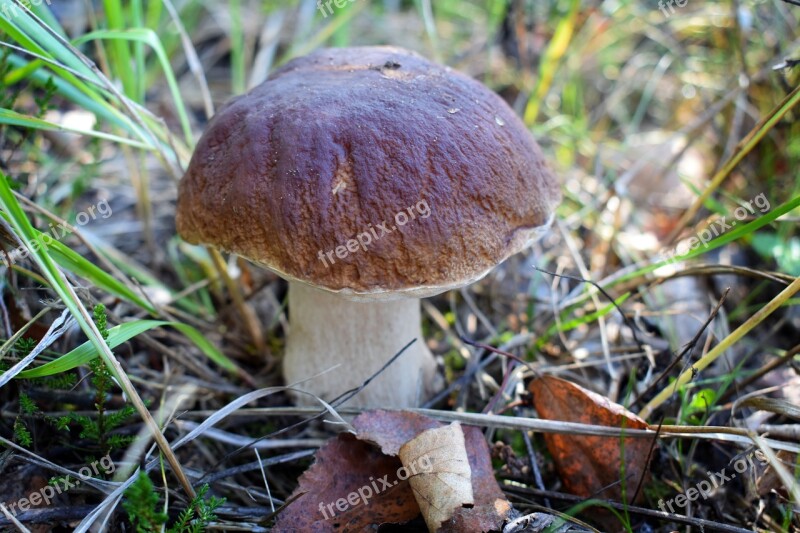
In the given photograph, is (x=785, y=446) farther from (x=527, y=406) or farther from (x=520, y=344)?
(x=520, y=344)

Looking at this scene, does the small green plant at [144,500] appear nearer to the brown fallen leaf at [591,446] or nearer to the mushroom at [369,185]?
the mushroom at [369,185]

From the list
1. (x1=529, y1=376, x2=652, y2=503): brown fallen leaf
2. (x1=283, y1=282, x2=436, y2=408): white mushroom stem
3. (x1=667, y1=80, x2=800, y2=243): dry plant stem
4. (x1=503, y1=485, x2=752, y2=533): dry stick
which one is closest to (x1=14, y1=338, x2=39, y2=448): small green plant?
(x1=283, y1=282, x2=436, y2=408): white mushroom stem

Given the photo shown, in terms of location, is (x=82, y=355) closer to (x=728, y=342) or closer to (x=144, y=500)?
(x=144, y=500)

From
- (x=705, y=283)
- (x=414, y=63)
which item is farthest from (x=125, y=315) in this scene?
(x=705, y=283)

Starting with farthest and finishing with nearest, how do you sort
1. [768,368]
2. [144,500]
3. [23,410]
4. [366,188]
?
[768,368], [23,410], [366,188], [144,500]

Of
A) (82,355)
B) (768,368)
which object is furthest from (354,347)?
(768,368)

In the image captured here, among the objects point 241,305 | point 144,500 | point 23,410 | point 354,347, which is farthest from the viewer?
point 241,305

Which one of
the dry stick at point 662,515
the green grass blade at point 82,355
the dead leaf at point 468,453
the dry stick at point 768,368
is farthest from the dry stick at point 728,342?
the green grass blade at point 82,355
